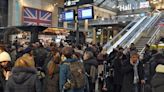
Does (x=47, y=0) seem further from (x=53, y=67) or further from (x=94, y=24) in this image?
(x=53, y=67)

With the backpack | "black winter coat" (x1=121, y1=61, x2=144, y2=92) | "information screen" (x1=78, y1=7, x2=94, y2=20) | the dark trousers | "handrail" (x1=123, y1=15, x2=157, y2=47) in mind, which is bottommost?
the dark trousers

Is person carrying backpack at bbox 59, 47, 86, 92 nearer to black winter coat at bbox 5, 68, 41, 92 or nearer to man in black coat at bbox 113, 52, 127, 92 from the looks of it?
black winter coat at bbox 5, 68, 41, 92

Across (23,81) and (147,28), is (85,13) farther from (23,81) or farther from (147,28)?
(23,81)

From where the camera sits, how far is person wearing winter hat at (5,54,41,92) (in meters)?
4.44

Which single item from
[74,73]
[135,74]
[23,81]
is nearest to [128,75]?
[135,74]

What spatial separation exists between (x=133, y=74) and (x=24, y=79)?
12.4 ft

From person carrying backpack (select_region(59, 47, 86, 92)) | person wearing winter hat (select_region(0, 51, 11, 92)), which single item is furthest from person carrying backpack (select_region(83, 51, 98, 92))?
person wearing winter hat (select_region(0, 51, 11, 92))

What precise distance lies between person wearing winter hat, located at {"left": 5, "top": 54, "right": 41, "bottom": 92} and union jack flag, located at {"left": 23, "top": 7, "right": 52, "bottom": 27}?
25.6m

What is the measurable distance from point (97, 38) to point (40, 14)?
672 inches

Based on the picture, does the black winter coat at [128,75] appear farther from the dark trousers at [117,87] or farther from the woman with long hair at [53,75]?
the woman with long hair at [53,75]

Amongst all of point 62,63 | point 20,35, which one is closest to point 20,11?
point 20,35

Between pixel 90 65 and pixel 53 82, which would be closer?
pixel 53 82

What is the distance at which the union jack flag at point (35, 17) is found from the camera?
98.2 ft

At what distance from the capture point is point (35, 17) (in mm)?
30812
